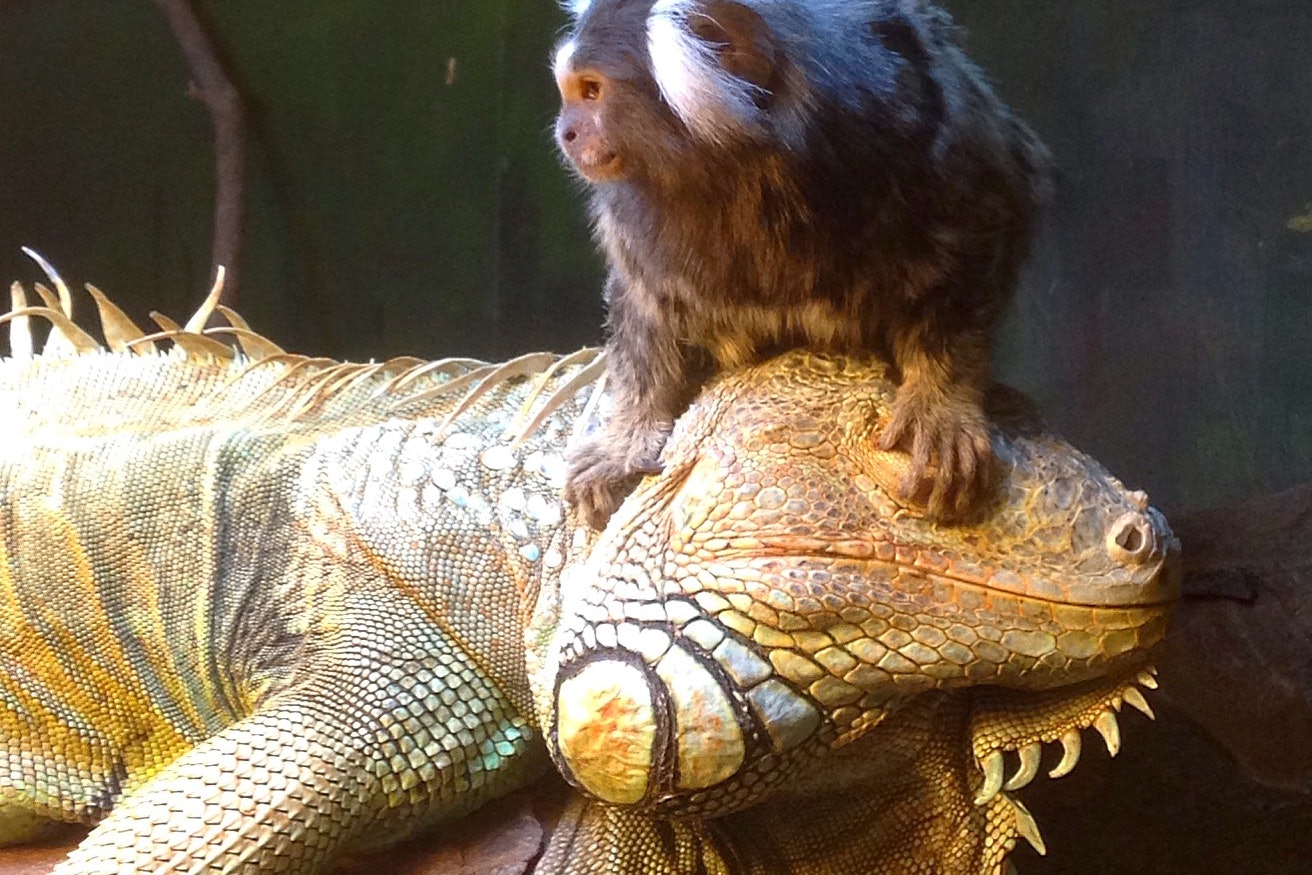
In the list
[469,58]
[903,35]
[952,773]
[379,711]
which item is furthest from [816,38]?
[469,58]

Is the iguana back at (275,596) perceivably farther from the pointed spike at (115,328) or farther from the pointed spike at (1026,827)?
the pointed spike at (1026,827)

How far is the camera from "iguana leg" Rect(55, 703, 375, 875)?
5.38 ft

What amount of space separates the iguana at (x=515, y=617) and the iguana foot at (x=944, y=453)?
3 centimetres

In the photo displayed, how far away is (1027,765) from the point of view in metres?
1.53

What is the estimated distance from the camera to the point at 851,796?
68.5 inches

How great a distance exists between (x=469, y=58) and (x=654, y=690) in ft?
8.29

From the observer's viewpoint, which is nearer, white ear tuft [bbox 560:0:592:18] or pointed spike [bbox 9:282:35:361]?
white ear tuft [bbox 560:0:592:18]

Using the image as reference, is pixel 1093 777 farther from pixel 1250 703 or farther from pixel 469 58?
pixel 469 58

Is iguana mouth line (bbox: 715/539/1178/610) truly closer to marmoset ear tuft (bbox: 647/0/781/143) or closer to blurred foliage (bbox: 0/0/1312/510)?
marmoset ear tuft (bbox: 647/0/781/143)

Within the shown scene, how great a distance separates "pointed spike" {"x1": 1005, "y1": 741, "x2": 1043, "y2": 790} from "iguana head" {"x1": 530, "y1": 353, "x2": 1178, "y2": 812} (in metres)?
0.02

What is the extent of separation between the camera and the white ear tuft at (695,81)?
54.6 inches

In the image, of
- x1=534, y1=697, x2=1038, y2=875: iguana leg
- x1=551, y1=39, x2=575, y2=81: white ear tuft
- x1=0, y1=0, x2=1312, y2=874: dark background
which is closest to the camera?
x1=551, y1=39, x2=575, y2=81: white ear tuft

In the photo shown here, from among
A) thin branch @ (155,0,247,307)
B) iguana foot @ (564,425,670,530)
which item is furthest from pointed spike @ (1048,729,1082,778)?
thin branch @ (155,0,247,307)

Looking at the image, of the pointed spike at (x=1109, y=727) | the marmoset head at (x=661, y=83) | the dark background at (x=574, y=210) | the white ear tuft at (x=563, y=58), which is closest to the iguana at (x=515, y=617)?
the pointed spike at (x=1109, y=727)
